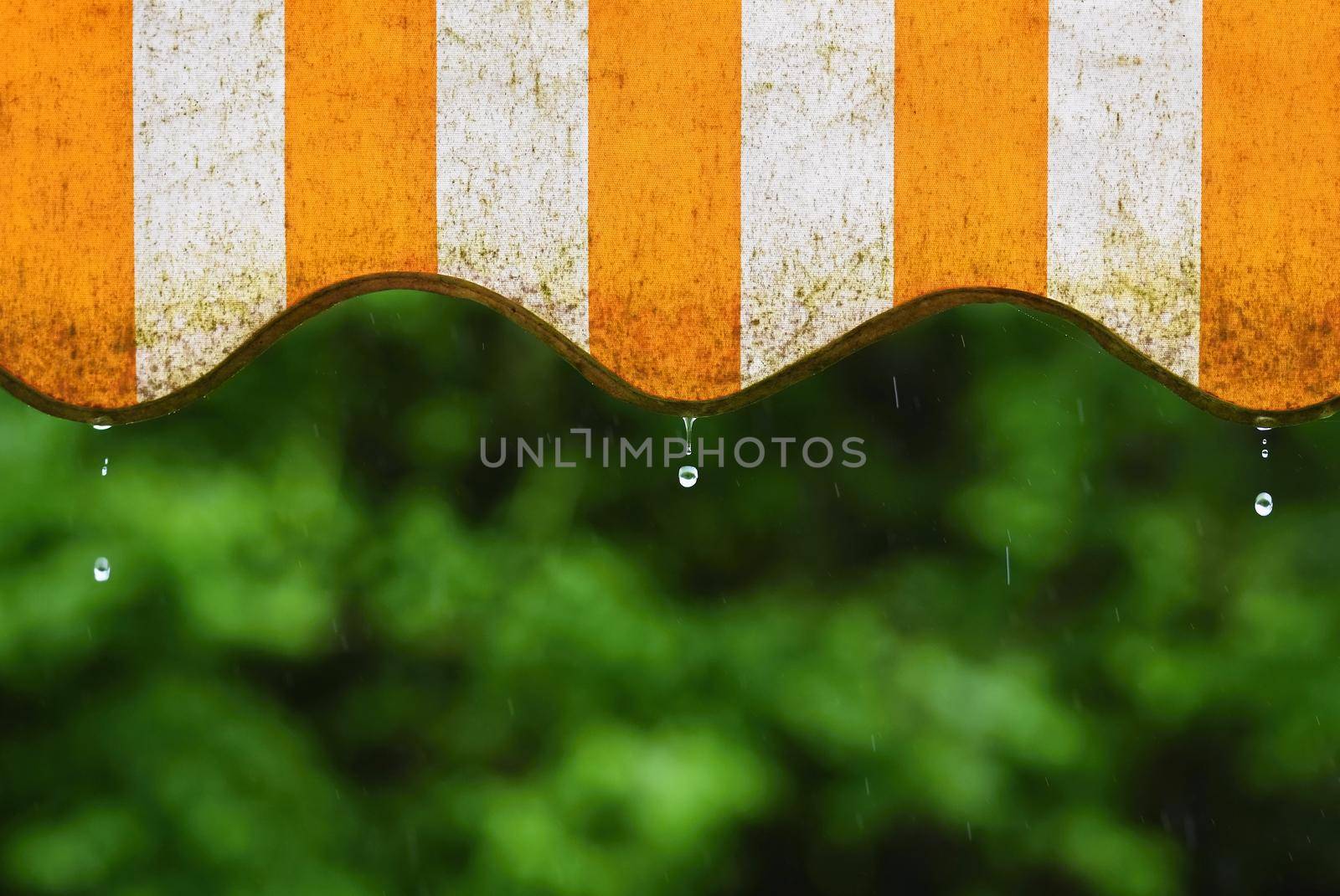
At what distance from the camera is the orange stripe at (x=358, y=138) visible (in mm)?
936

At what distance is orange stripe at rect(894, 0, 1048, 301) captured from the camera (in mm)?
919

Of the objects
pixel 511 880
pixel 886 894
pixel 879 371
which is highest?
pixel 879 371

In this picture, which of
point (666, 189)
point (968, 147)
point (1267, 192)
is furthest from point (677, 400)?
point (1267, 192)

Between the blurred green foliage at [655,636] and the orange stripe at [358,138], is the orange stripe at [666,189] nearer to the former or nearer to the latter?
the orange stripe at [358,138]

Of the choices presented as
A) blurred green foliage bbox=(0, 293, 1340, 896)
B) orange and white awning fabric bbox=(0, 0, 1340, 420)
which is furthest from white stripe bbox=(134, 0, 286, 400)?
blurred green foliage bbox=(0, 293, 1340, 896)

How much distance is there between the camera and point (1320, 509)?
110 inches

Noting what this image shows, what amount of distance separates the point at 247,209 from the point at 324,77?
10cm

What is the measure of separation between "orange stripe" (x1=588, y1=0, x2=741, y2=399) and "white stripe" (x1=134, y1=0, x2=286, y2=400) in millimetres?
219

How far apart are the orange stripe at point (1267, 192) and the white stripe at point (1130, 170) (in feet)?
0.04

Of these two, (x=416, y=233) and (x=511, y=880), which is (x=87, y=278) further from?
(x=511, y=880)

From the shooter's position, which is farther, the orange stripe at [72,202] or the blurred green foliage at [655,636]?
the blurred green foliage at [655,636]

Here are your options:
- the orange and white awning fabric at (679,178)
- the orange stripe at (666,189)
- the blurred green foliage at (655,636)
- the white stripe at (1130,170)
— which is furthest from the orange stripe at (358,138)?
the blurred green foliage at (655,636)

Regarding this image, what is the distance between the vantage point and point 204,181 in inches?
37.1

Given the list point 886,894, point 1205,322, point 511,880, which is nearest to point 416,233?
point 1205,322
